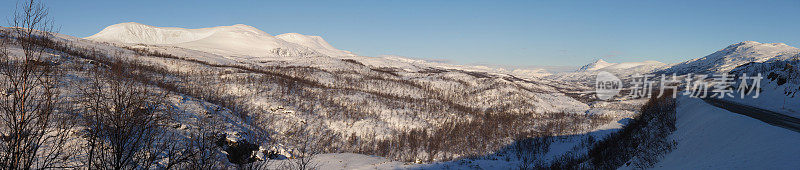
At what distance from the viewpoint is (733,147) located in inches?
297

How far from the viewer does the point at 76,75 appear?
22.2 metres

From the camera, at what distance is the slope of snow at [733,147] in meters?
6.14

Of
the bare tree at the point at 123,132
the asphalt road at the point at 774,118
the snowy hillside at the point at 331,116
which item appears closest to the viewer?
the bare tree at the point at 123,132

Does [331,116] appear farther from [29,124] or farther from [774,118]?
[774,118]

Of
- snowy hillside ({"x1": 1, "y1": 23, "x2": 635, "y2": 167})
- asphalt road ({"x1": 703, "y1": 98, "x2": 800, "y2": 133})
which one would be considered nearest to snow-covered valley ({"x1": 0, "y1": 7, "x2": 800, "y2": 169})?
snowy hillside ({"x1": 1, "y1": 23, "x2": 635, "y2": 167})

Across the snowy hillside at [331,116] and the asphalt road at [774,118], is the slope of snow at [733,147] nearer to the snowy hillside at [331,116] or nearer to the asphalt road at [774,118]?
the asphalt road at [774,118]

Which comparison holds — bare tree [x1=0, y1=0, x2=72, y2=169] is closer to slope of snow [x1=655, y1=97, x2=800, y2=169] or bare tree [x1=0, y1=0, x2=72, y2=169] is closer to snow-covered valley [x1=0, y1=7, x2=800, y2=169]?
snow-covered valley [x1=0, y1=7, x2=800, y2=169]

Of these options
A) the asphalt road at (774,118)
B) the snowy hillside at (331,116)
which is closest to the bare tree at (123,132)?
the snowy hillside at (331,116)

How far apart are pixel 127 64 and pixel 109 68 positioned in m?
5.83

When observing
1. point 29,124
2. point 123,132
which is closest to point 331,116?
point 29,124

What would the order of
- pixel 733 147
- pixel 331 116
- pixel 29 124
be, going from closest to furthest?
pixel 733 147 < pixel 29 124 < pixel 331 116

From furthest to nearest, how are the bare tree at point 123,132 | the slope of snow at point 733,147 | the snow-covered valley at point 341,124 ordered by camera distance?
1. the snow-covered valley at point 341,124
2. the bare tree at point 123,132
3. the slope of snow at point 733,147

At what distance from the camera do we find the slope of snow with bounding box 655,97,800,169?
6137 millimetres

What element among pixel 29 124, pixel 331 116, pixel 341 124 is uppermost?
pixel 29 124
